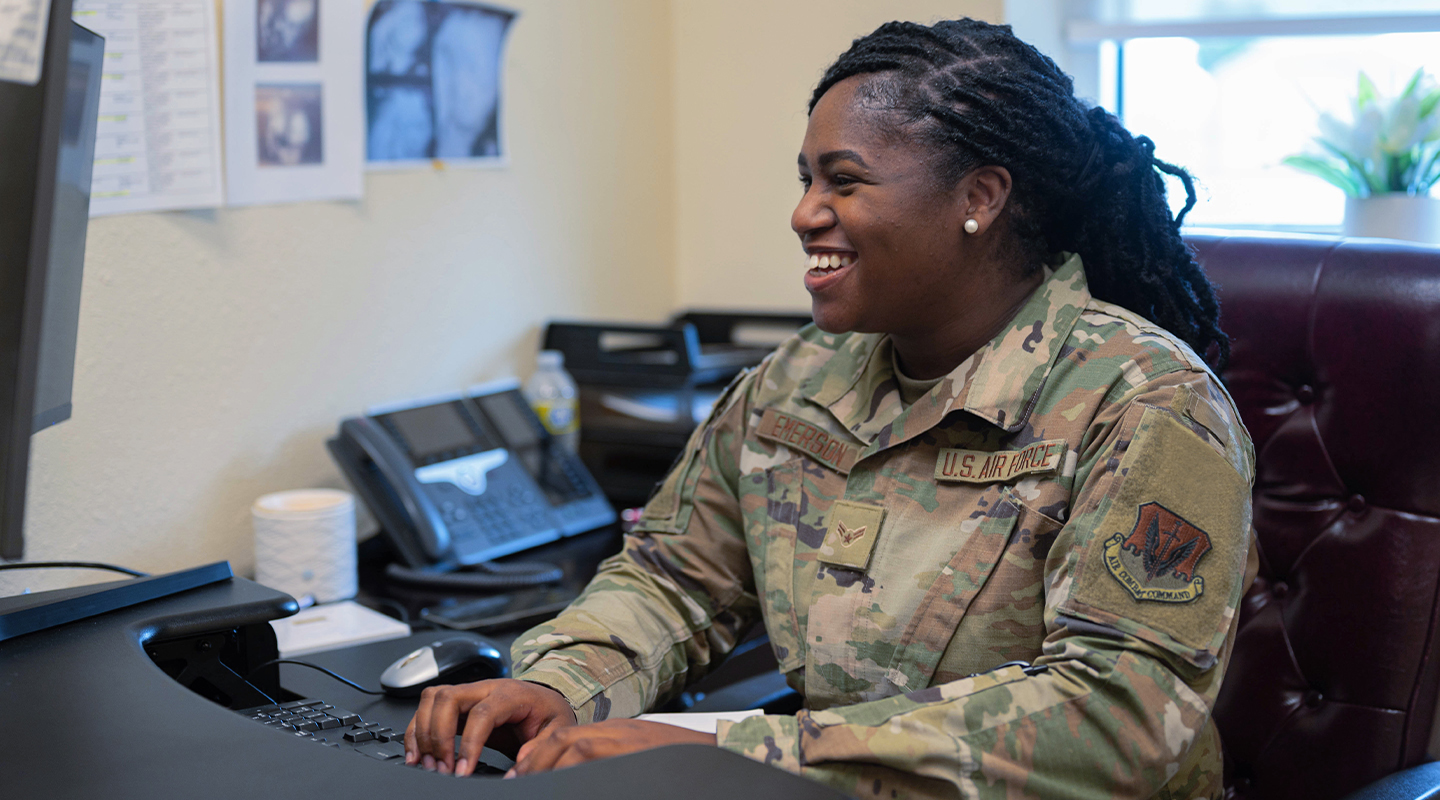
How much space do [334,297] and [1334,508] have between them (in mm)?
1276

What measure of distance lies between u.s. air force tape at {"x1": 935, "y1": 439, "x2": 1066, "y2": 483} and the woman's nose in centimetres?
24

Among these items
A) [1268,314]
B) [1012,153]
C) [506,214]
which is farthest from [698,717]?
[506,214]

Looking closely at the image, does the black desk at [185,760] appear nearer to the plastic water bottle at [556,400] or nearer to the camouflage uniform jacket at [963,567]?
the camouflage uniform jacket at [963,567]

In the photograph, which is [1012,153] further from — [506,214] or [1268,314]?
[506,214]

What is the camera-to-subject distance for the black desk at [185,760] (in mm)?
689

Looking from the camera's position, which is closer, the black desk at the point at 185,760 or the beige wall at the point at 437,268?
the black desk at the point at 185,760

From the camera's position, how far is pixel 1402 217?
5.63ft

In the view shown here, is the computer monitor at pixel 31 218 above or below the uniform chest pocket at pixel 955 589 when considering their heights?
above

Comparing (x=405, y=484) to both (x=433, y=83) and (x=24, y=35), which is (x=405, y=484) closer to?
(x=433, y=83)

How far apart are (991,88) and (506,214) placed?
1052mm

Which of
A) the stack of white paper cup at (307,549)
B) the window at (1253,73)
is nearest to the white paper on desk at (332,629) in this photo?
the stack of white paper cup at (307,549)

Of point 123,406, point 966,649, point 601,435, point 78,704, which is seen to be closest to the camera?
point 78,704

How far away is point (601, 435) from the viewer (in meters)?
1.84

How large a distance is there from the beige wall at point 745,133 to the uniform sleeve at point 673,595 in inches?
37.5
